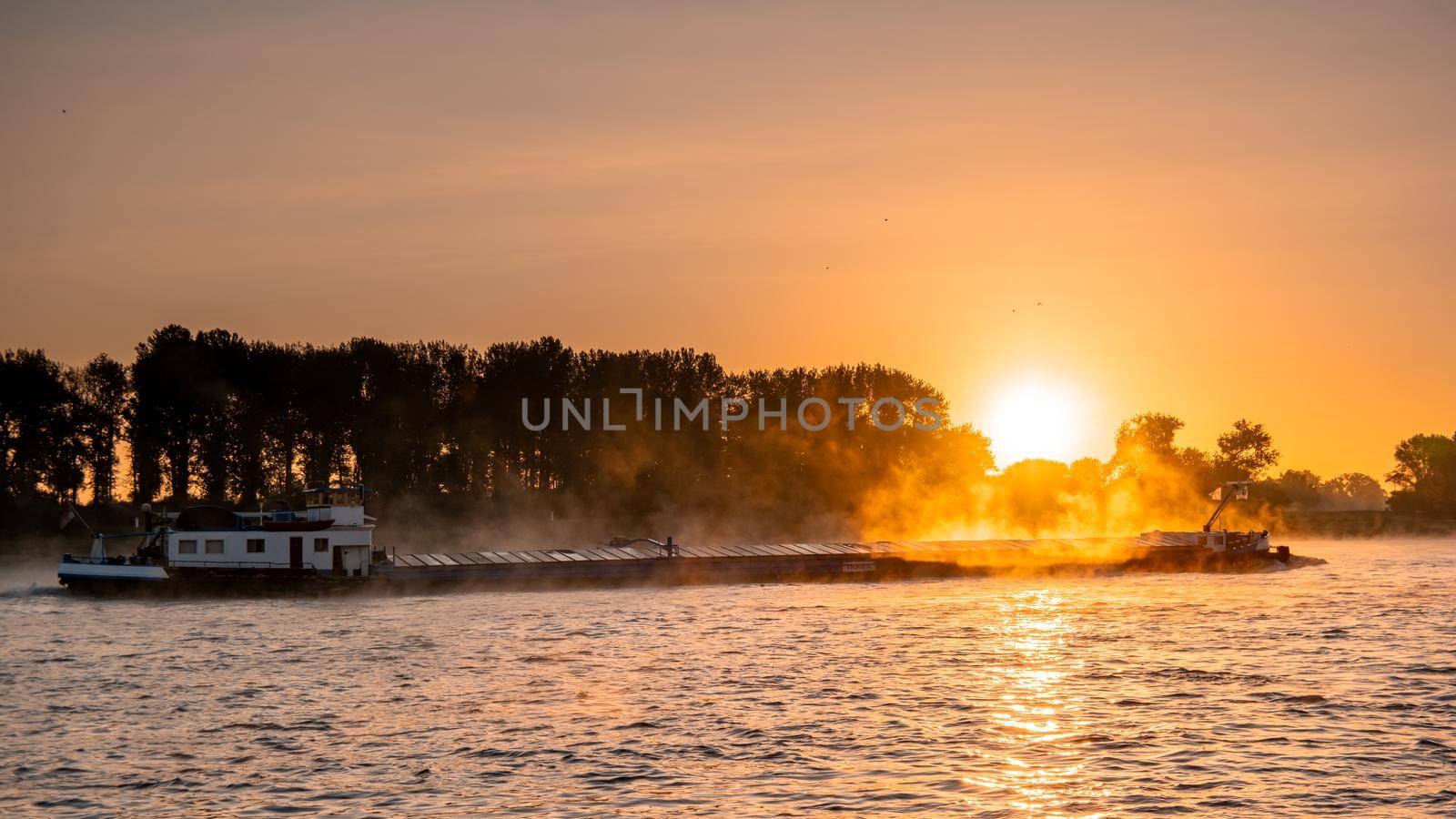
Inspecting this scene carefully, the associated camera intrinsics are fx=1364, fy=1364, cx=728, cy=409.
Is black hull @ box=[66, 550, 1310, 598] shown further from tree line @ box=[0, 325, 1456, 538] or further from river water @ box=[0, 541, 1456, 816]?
tree line @ box=[0, 325, 1456, 538]

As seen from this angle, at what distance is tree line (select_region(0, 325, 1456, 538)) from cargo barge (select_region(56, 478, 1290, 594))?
90.8ft

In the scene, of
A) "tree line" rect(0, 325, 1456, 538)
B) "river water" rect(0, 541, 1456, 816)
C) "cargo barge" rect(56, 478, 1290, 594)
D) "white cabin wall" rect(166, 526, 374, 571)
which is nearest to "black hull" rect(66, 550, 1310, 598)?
"cargo barge" rect(56, 478, 1290, 594)

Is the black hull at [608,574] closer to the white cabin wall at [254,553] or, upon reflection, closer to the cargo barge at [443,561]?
the cargo barge at [443,561]

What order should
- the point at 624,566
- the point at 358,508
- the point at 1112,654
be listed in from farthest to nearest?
1. the point at 624,566
2. the point at 358,508
3. the point at 1112,654

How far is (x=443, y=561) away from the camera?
106312mm

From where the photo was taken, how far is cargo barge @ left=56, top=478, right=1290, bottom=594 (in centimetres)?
9400

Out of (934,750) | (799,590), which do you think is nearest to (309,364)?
(799,590)

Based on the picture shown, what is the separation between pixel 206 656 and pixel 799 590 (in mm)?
47274

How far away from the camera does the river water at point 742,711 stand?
3275 centimetres

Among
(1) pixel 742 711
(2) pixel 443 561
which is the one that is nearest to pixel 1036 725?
(1) pixel 742 711

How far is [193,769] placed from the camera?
36.2 meters

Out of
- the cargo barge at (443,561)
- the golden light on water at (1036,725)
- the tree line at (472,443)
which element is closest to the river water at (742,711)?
the golden light on water at (1036,725)

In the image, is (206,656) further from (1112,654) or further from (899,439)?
(899,439)

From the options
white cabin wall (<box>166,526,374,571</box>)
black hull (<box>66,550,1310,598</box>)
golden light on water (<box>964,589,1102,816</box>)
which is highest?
white cabin wall (<box>166,526,374,571</box>)
